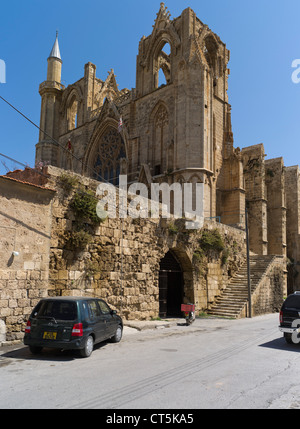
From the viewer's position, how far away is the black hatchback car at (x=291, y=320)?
366 inches

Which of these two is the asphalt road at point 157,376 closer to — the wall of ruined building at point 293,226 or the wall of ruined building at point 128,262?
the wall of ruined building at point 128,262

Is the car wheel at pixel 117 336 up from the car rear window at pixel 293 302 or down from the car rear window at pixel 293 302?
down

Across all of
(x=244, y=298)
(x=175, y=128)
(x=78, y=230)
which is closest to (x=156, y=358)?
(x=78, y=230)

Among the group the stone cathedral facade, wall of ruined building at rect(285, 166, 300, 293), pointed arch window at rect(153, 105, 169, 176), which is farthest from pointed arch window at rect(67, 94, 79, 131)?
wall of ruined building at rect(285, 166, 300, 293)

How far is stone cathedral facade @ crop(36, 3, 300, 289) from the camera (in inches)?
1030

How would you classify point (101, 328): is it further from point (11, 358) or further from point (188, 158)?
point (188, 158)

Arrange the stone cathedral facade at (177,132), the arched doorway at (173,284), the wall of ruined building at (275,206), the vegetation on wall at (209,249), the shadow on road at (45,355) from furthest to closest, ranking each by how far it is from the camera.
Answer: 1. the wall of ruined building at (275,206)
2. the stone cathedral facade at (177,132)
3. the vegetation on wall at (209,249)
4. the arched doorway at (173,284)
5. the shadow on road at (45,355)

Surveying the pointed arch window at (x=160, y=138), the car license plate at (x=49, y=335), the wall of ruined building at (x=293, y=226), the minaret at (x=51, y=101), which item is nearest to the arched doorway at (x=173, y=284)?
the car license plate at (x=49, y=335)

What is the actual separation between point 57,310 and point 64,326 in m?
0.45

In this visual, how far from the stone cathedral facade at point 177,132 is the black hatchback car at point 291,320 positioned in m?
15.6

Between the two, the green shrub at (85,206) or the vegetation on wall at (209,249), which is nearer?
the green shrub at (85,206)

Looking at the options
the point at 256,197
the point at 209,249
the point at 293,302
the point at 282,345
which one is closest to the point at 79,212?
the point at 293,302

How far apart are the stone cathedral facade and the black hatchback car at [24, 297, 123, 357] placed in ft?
55.6

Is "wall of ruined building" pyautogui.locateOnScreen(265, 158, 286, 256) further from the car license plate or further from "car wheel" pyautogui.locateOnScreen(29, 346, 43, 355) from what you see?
the car license plate
